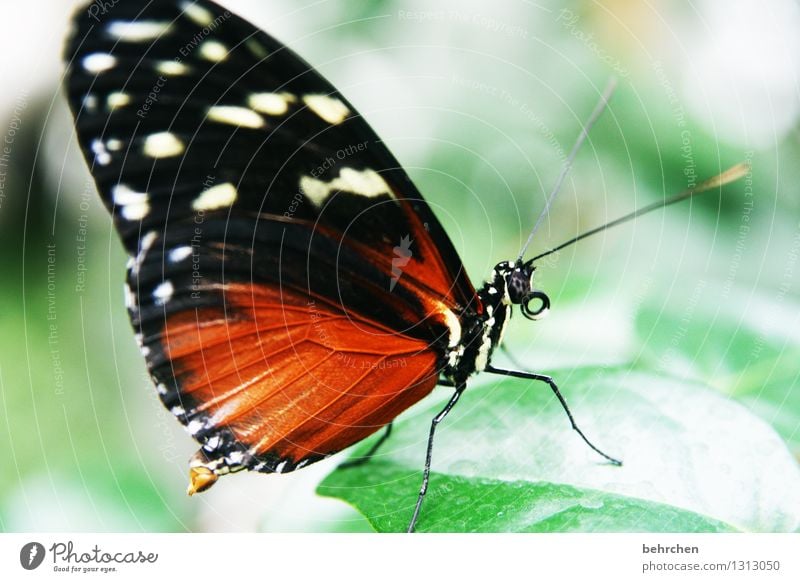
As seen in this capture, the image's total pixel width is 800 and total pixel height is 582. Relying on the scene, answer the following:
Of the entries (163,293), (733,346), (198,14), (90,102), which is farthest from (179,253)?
(733,346)

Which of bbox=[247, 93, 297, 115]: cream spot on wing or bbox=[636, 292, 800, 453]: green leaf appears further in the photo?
bbox=[636, 292, 800, 453]: green leaf

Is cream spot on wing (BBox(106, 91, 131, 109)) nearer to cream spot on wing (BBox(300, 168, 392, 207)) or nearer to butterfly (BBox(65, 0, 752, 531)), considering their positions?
butterfly (BBox(65, 0, 752, 531))

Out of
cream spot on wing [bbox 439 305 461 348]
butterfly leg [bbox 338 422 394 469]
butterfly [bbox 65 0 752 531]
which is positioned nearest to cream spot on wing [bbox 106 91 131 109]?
butterfly [bbox 65 0 752 531]

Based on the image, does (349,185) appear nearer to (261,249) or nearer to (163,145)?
(261,249)

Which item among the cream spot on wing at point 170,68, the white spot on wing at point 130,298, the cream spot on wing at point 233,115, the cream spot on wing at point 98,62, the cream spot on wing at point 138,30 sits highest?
the cream spot on wing at point 138,30

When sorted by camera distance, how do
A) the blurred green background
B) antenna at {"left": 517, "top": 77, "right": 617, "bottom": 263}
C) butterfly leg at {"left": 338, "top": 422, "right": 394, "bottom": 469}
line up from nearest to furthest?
1. butterfly leg at {"left": 338, "top": 422, "right": 394, "bottom": 469}
2. the blurred green background
3. antenna at {"left": 517, "top": 77, "right": 617, "bottom": 263}

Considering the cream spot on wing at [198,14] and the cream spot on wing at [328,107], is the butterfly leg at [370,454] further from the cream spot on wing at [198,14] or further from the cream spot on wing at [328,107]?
the cream spot on wing at [198,14]

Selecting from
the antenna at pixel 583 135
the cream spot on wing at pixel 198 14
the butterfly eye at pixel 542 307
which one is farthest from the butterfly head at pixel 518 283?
the cream spot on wing at pixel 198 14
